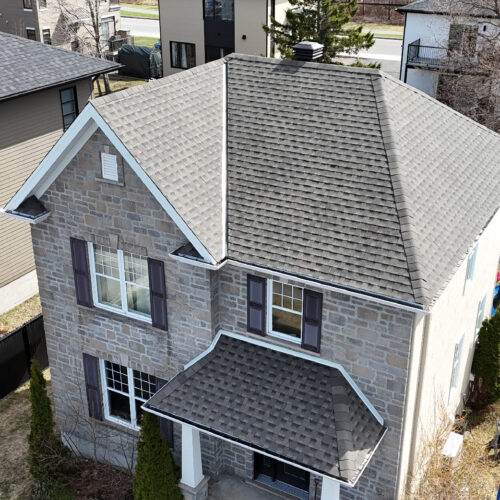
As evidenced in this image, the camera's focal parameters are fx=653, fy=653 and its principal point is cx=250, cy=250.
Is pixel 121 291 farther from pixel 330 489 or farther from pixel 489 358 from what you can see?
pixel 489 358

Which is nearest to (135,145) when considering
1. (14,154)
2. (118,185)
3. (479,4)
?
(118,185)

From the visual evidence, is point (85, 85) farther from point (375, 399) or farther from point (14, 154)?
point (375, 399)

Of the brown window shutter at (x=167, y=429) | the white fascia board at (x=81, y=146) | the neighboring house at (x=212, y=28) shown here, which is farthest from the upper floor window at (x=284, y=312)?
the neighboring house at (x=212, y=28)

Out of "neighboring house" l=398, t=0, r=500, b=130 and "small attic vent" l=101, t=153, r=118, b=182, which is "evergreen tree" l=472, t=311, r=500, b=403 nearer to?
"small attic vent" l=101, t=153, r=118, b=182

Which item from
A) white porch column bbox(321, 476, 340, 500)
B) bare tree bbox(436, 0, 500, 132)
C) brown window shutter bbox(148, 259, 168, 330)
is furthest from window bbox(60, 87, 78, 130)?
bare tree bbox(436, 0, 500, 132)

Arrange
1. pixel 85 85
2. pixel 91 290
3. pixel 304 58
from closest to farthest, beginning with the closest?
pixel 91 290, pixel 304 58, pixel 85 85

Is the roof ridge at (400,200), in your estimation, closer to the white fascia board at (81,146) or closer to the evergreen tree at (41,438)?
the white fascia board at (81,146)
